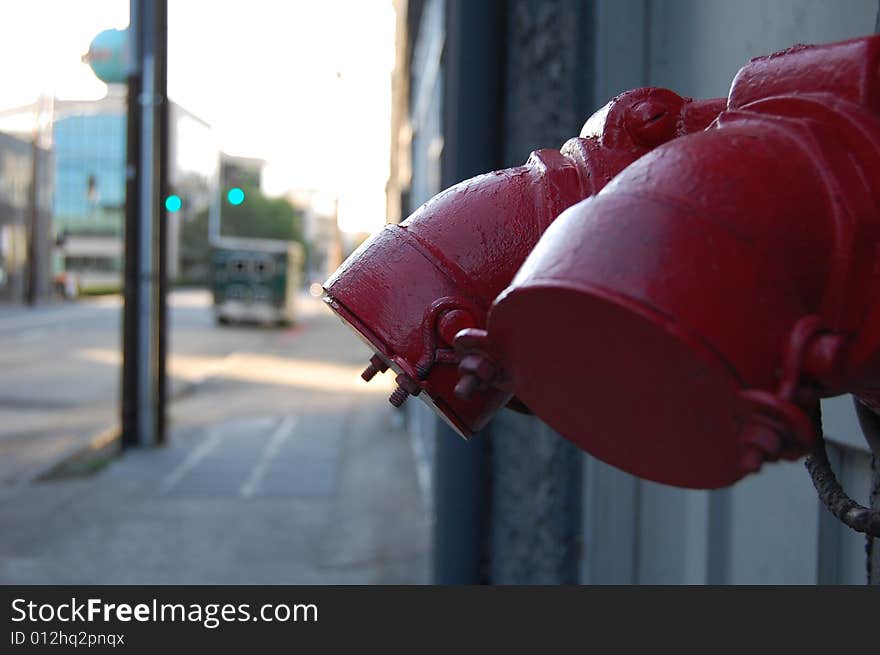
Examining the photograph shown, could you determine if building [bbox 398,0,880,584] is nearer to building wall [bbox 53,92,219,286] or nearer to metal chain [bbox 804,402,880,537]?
metal chain [bbox 804,402,880,537]

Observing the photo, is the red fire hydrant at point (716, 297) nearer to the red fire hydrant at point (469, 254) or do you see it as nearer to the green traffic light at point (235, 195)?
the red fire hydrant at point (469, 254)

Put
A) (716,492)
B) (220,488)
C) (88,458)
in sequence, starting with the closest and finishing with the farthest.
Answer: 1. (716,492)
2. (220,488)
3. (88,458)

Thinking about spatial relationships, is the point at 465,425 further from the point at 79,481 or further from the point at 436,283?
the point at 79,481

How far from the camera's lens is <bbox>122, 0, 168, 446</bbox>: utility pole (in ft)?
27.7

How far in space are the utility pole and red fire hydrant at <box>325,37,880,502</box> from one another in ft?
27.7

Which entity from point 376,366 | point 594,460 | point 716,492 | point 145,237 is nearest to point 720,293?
point 376,366

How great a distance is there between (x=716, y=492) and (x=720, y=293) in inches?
66.1

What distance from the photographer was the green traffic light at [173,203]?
8.85 m

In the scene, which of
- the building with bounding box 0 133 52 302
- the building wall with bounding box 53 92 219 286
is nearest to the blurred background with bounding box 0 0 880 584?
the building with bounding box 0 133 52 302

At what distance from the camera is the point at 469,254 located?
2.73 feet

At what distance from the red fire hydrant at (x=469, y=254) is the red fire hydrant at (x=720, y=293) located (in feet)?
0.31

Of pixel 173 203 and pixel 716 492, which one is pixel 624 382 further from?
pixel 173 203

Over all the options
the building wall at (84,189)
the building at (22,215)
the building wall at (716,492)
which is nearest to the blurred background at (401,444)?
the building wall at (716,492)
